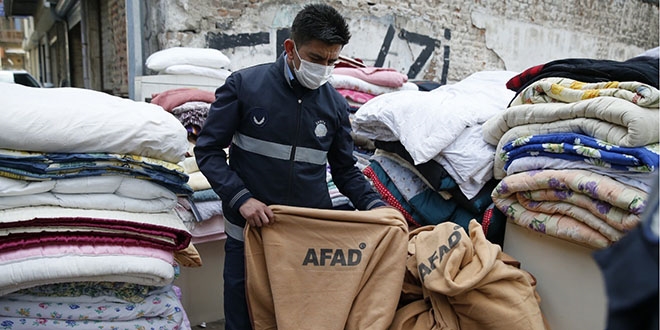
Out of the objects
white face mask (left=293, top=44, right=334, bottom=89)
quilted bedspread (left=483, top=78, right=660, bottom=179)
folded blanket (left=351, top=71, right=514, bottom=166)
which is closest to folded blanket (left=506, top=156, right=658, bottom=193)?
quilted bedspread (left=483, top=78, right=660, bottom=179)

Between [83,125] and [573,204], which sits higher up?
[83,125]

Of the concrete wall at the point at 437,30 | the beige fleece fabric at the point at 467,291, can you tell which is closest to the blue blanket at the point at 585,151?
the beige fleece fabric at the point at 467,291

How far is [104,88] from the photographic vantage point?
778 centimetres

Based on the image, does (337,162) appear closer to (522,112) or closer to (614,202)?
(522,112)

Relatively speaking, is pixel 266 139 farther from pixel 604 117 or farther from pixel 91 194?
pixel 604 117

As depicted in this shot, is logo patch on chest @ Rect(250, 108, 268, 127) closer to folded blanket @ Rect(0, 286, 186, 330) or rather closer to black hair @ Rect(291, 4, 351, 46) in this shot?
black hair @ Rect(291, 4, 351, 46)

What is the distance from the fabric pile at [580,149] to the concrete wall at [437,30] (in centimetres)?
382

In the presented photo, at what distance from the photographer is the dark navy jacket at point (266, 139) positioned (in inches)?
69.0

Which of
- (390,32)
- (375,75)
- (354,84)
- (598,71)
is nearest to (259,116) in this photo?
(598,71)

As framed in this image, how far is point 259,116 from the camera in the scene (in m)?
1.77

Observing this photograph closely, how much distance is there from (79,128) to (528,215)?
6.05 ft

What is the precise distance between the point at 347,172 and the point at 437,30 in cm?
581

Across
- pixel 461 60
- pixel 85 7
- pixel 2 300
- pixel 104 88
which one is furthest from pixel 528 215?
pixel 85 7

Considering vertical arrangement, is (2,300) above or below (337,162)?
below
